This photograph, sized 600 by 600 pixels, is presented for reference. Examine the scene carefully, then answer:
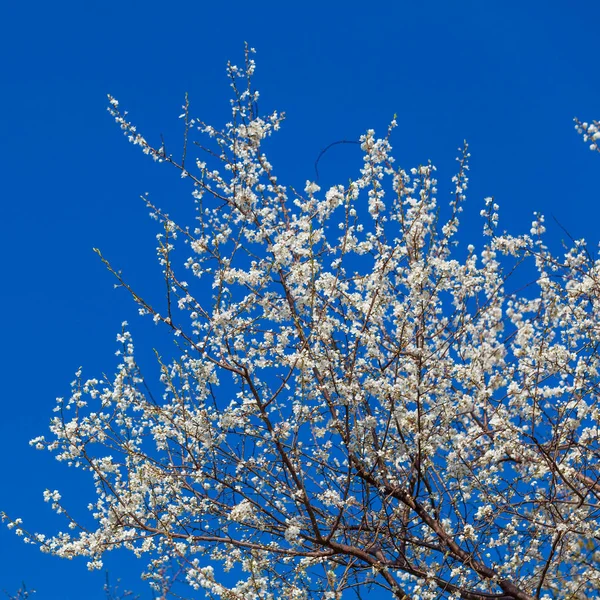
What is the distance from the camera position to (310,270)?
5867 mm

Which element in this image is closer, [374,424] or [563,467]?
[374,424]

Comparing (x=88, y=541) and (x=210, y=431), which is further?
(x=88, y=541)

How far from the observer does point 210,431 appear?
19.3 ft

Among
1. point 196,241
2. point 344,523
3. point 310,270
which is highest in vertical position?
point 196,241

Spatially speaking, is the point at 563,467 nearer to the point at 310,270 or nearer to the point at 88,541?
the point at 310,270

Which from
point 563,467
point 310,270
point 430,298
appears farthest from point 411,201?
point 563,467

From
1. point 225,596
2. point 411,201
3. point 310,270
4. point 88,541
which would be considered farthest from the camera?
point 411,201

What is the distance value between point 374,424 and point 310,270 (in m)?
1.35

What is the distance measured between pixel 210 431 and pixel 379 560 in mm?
1758

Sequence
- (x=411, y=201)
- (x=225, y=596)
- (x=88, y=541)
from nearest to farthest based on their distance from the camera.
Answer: (x=225, y=596) < (x=88, y=541) < (x=411, y=201)

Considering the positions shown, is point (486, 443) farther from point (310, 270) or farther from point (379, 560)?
point (310, 270)

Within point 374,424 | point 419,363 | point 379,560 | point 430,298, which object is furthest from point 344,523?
point 430,298

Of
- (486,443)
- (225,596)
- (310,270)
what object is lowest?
(225,596)

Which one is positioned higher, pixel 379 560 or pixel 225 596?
pixel 379 560
